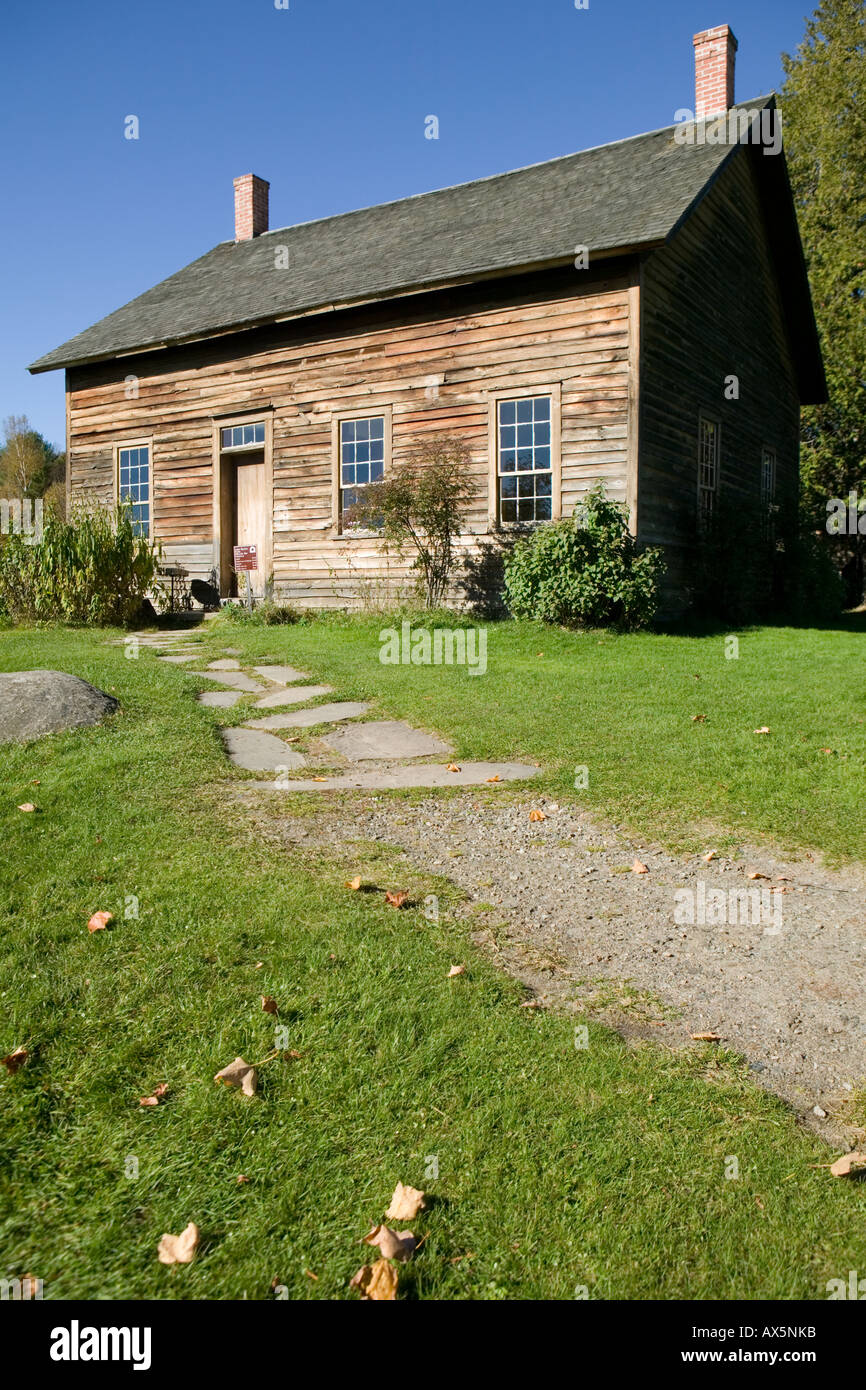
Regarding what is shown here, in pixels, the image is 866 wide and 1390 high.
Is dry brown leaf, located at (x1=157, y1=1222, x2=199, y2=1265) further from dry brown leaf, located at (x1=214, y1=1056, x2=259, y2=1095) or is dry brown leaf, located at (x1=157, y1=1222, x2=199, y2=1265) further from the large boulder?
the large boulder

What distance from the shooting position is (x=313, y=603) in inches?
615

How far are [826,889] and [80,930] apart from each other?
3.02m

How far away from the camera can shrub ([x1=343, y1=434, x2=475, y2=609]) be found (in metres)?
13.1

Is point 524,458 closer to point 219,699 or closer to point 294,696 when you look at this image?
point 294,696

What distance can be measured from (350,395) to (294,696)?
28.5 ft

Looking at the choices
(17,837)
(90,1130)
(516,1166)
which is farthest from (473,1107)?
(17,837)

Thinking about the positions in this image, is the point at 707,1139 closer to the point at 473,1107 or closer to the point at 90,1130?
the point at 473,1107

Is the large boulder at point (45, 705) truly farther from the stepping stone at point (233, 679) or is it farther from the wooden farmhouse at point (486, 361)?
the wooden farmhouse at point (486, 361)

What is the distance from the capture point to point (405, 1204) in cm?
210

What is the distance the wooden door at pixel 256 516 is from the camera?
1622 centimetres

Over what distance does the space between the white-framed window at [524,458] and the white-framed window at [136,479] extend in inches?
303

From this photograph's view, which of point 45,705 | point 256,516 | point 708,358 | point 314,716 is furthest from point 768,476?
point 45,705
